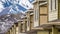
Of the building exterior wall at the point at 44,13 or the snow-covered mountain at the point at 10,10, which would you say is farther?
the snow-covered mountain at the point at 10,10

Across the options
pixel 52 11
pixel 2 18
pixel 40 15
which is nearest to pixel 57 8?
pixel 52 11

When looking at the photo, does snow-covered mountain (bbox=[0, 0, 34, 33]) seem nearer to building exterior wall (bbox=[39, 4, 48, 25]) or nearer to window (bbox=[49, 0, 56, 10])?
building exterior wall (bbox=[39, 4, 48, 25])

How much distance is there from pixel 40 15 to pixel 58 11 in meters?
1.67

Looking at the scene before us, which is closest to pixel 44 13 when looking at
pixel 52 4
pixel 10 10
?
pixel 52 4

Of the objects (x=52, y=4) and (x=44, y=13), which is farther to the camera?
(x=44, y=13)

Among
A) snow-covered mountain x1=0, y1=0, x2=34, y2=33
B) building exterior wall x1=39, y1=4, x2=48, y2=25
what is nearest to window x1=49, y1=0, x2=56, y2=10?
building exterior wall x1=39, y1=4, x2=48, y2=25

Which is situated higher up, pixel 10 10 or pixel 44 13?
pixel 44 13

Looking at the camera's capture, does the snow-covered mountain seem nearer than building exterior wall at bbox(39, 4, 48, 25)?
No

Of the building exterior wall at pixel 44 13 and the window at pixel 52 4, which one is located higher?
the window at pixel 52 4

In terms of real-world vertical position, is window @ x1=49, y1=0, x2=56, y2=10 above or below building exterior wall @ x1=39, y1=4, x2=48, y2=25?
above

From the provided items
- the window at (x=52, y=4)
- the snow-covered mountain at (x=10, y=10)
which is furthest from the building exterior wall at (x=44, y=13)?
the snow-covered mountain at (x=10, y=10)

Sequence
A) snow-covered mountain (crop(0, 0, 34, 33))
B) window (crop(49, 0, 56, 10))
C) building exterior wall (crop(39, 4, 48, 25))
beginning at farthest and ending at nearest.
Result: 1. snow-covered mountain (crop(0, 0, 34, 33))
2. building exterior wall (crop(39, 4, 48, 25))
3. window (crop(49, 0, 56, 10))

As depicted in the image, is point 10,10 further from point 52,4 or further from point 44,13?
point 52,4

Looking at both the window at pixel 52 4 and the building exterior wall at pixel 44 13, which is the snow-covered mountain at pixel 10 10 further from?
the window at pixel 52 4
